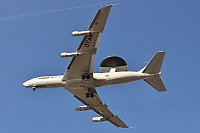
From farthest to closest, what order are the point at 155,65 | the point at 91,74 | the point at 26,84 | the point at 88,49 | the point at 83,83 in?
the point at 26,84, the point at 83,83, the point at 91,74, the point at 155,65, the point at 88,49

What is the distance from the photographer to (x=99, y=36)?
74250 mm

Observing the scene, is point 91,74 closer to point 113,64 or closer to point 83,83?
point 83,83

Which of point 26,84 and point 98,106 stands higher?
point 26,84

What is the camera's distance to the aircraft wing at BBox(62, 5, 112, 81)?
233 ft

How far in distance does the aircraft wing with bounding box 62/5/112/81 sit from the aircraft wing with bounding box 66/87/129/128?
6.87m

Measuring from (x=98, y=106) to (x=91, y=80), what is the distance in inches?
551

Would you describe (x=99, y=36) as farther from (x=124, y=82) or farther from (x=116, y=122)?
(x=116, y=122)

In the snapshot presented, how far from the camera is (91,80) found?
8312 centimetres

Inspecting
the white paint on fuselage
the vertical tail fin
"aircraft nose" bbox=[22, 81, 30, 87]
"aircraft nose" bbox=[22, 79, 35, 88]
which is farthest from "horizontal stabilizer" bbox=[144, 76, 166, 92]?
"aircraft nose" bbox=[22, 81, 30, 87]

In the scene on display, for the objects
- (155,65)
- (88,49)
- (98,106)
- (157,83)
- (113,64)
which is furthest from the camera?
(98,106)

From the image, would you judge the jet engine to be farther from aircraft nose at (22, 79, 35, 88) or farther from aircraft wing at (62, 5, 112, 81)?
aircraft nose at (22, 79, 35, 88)

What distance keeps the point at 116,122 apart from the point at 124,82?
1925cm

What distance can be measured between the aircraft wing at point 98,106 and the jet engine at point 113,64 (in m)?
6.89

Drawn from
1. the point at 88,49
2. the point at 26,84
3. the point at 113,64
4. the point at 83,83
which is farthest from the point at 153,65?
the point at 26,84
